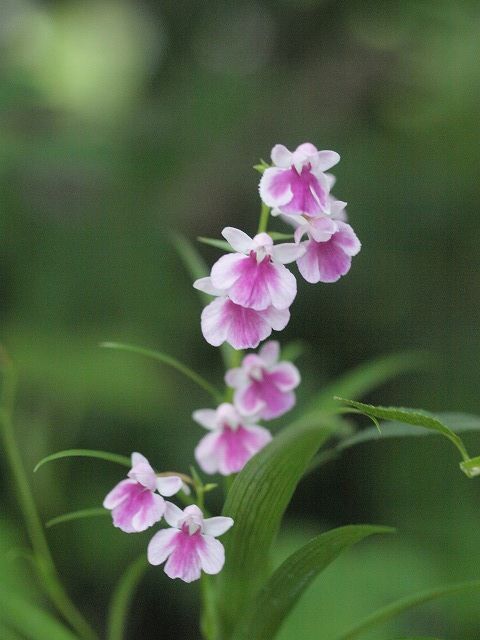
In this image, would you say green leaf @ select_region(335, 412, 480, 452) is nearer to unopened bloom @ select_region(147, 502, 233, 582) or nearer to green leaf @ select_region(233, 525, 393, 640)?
green leaf @ select_region(233, 525, 393, 640)

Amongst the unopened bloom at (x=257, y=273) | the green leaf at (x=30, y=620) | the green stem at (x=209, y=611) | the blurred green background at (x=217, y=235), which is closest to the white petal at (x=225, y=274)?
the unopened bloom at (x=257, y=273)

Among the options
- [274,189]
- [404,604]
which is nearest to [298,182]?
[274,189]

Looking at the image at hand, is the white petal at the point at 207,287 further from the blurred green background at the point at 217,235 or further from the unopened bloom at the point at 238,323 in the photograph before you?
the blurred green background at the point at 217,235

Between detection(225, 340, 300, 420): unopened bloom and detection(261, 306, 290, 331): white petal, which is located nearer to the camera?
detection(261, 306, 290, 331): white petal

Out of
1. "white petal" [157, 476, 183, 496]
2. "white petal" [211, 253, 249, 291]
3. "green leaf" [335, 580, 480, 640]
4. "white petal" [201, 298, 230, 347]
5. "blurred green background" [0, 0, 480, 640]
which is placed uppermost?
"blurred green background" [0, 0, 480, 640]

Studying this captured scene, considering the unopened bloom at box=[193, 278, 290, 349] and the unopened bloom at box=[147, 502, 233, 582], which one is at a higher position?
the unopened bloom at box=[193, 278, 290, 349]

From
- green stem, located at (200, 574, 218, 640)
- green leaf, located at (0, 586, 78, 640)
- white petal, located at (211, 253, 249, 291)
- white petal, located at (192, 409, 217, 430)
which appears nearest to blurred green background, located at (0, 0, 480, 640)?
green leaf, located at (0, 586, 78, 640)

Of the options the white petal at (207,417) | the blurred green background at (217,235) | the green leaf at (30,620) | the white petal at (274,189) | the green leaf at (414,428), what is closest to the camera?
the white petal at (274,189)
